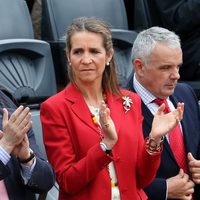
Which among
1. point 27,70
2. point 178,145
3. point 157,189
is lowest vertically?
point 157,189

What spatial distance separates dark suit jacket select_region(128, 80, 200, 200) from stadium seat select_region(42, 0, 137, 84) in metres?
0.92

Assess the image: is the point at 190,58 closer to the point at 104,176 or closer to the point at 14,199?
the point at 104,176

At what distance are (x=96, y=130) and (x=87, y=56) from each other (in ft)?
1.01

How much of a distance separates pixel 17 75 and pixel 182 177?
1206mm

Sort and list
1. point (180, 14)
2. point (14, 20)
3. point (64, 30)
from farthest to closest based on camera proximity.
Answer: point (180, 14) < point (64, 30) < point (14, 20)

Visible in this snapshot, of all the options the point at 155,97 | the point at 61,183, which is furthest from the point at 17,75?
the point at 61,183

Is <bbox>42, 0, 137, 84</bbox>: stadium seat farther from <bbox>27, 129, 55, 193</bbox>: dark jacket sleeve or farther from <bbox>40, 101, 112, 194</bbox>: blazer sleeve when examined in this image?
<bbox>27, 129, 55, 193</bbox>: dark jacket sleeve

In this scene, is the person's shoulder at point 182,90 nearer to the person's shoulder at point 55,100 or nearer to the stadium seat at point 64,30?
the person's shoulder at point 55,100

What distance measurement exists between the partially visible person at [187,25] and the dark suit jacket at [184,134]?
4.20 ft

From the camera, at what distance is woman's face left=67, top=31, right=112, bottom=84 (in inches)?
114

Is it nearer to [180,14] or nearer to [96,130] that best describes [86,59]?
[96,130]

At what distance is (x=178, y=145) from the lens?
325 cm

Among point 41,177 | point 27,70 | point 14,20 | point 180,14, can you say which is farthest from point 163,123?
point 180,14

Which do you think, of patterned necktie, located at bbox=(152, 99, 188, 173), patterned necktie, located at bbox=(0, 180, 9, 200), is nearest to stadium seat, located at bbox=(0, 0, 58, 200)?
patterned necktie, located at bbox=(152, 99, 188, 173)
